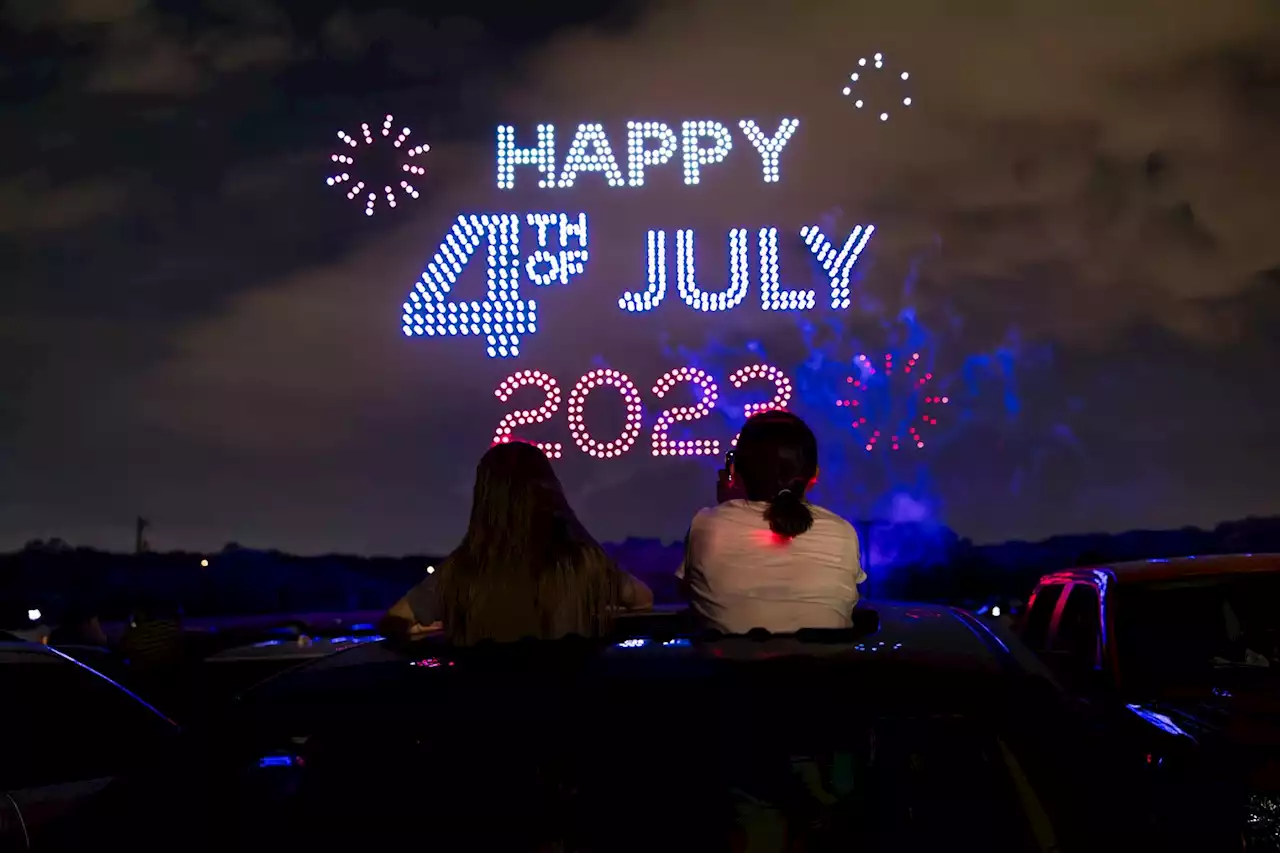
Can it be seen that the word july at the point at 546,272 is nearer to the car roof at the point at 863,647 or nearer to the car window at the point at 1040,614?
the car window at the point at 1040,614

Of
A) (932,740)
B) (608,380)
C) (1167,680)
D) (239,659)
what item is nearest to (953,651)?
(932,740)

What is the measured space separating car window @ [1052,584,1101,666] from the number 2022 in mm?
2338

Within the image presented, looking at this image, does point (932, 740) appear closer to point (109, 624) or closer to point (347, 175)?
point (347, 175)

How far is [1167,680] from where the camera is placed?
657cm

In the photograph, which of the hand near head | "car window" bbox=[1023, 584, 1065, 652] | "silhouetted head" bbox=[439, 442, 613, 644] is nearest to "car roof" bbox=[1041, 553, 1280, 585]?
"car window" bbox=[1023, 584, 1065, 652]

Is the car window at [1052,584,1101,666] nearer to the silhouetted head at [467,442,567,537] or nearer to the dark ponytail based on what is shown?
the dark ponytail

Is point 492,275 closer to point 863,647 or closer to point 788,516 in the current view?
point 788,516

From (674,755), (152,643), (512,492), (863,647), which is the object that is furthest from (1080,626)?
(152,643)

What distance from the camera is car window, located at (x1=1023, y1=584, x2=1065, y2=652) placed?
837 centimetres

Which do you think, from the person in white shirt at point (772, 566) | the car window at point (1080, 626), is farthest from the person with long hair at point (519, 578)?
the car window at point (1080, 626)

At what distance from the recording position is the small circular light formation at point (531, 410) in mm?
9625

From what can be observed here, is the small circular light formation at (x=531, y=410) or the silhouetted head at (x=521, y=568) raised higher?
the small circular light formation at (x=531, y=410)

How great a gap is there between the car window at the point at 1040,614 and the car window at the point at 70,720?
467 cm

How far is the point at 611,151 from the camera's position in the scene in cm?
1041
